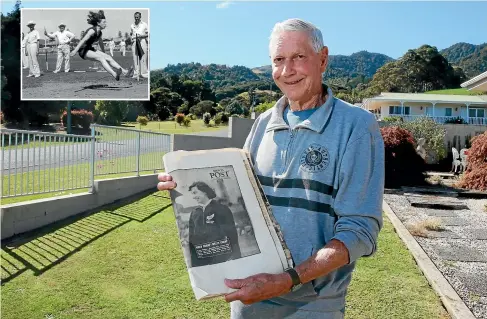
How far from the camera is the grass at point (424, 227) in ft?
22.2

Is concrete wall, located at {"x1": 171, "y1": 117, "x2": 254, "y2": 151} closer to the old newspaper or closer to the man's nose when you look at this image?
the man's nose

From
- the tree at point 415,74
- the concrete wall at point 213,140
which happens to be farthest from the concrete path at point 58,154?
the tree at point 415,74

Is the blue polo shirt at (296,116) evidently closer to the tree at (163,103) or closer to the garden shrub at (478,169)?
the garden shrub at (478,169)

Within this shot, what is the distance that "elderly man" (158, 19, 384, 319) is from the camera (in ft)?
4.25

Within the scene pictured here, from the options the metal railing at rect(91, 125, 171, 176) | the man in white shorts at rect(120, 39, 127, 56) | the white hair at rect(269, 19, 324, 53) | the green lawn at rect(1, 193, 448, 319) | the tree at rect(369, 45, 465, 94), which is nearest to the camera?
the white hair at rect(269, 19, 324, 53)

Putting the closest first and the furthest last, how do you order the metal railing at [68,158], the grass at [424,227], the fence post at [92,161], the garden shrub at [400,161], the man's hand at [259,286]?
1. the man's hand at [259,286]
2. the metal railing at [68,158]
3. the grass at [424,227]
4. the fence post at [92,161]
5. the garden shrub at [400,161]

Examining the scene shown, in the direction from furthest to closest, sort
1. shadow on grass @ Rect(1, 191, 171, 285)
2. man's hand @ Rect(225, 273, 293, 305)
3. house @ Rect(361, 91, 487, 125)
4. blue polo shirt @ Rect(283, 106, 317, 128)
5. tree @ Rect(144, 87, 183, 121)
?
tree @ Rect(144, 87, 183, 121) < house @ Rect(361, 91, 487, 125) < shadow on grass @ Rect(1, 191, 171, 285) < blue polo shirt @ Rect(283, 106, 317, 128) < man's hand @ Rect(225, 273, 293, 305)

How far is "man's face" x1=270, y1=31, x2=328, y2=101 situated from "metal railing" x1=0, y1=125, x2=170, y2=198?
17.1ft

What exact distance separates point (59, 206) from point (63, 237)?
0.98 meters

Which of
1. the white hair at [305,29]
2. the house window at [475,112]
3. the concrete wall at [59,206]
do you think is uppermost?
the house window at [475,112]

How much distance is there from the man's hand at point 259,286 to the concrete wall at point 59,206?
5.19 meters

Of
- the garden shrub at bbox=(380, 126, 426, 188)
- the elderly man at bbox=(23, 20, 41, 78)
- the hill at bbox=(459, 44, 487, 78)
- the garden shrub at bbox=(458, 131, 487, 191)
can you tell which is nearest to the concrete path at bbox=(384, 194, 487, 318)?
the garden shrub at bbox=(380, 126, 426, 188)

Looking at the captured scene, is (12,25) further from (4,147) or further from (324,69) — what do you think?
(324,69)

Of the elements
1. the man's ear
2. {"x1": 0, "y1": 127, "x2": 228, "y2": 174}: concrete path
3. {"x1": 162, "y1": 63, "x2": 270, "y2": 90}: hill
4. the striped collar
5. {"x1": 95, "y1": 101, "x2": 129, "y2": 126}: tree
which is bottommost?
{"x1": 0, "y1": 127, "x2": 228, "y2": 174}: concrete path
